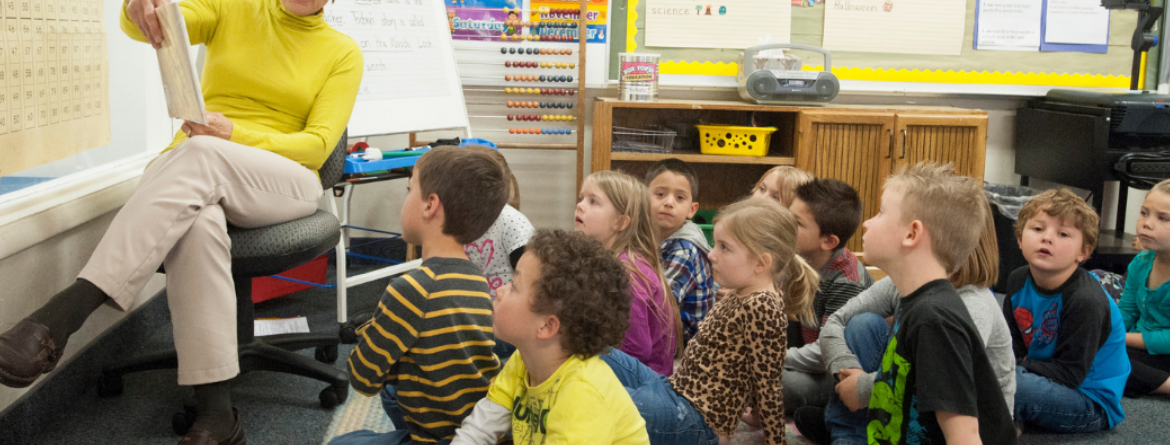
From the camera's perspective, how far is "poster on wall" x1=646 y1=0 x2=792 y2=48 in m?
3.39

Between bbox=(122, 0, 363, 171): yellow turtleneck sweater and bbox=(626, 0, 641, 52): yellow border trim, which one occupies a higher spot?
bbox=(626, 0, 641, 52): yellow border trim

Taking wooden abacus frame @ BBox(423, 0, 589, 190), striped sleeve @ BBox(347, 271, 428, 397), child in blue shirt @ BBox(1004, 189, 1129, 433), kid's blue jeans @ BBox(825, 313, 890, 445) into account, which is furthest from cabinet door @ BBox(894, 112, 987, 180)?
striped sleeve @ BBox(347, 271, 428, 397)

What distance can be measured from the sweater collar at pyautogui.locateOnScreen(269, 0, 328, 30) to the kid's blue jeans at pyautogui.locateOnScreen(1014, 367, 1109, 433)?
5.61 feet

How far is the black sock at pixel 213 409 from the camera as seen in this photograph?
1467 millimetres

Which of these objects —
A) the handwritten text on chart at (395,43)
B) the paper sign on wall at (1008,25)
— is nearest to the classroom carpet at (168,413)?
the handwritten text on chart at (395,43)

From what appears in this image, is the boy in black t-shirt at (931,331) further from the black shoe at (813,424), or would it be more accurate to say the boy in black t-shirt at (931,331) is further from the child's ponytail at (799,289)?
the child's ponytail at (799,289)

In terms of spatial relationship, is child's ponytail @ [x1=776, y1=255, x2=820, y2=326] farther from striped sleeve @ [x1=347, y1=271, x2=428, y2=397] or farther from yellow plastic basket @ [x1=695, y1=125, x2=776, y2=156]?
yellow plastic basket @ [x1=695, y1=125, x2=776, y2=156]

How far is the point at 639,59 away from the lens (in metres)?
3.20

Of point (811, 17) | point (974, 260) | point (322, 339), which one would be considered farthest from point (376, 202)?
point (974, 260)

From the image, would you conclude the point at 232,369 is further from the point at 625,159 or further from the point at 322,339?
the point at 625,159

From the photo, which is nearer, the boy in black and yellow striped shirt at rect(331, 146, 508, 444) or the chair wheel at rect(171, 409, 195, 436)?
the boy in black and yellow striped shirt at rect(331, 146, 508, 444)

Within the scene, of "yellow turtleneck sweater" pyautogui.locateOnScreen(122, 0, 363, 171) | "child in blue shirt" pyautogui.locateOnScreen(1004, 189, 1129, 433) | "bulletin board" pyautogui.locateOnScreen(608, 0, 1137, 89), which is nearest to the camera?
"child in blue shirt" pyautogui.locateOnScreen(1004, 189, 1129, 433)

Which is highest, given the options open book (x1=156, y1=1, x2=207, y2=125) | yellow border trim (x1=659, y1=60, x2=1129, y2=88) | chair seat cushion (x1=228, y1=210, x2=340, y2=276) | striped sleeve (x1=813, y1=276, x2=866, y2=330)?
yellow border trim (x1=659, y1=60, x2=1129, y2=88)

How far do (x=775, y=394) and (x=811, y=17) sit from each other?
234 cm
